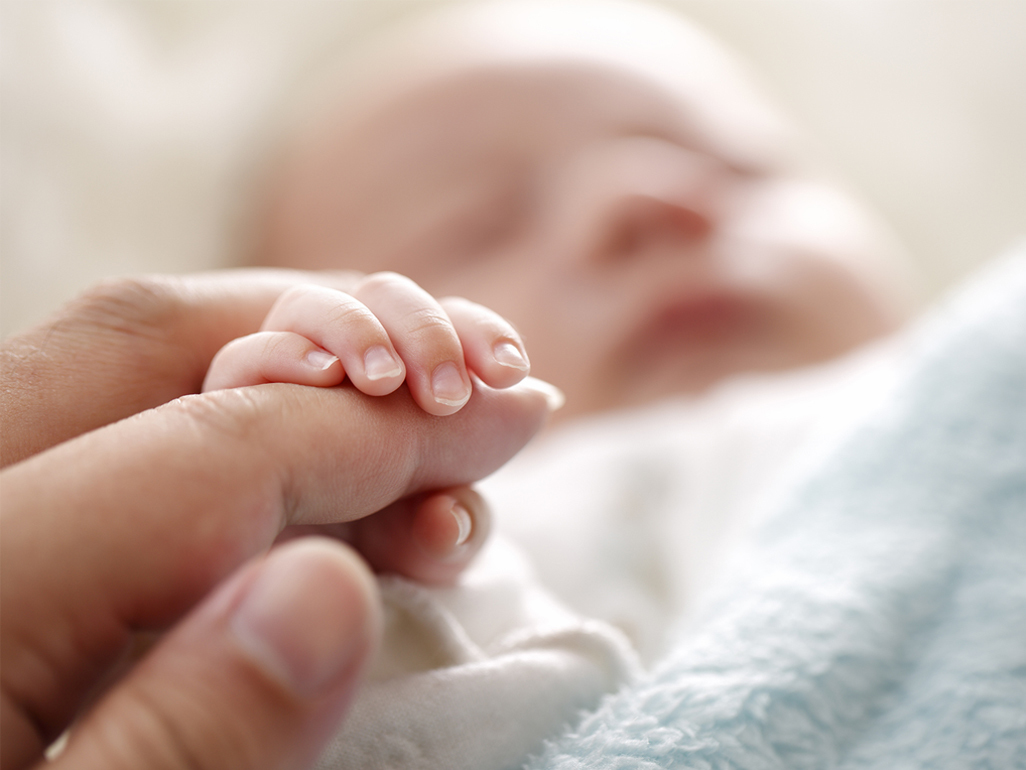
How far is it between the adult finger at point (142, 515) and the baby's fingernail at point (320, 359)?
2cm

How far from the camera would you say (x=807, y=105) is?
1.66 meters

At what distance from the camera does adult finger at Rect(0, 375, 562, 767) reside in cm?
25

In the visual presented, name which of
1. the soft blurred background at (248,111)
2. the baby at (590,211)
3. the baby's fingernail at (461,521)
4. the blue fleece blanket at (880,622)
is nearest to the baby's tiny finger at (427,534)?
the baby's fingernail at (461,521)

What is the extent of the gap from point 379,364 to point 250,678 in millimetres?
129

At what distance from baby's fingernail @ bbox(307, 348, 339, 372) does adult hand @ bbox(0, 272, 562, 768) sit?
1 cm

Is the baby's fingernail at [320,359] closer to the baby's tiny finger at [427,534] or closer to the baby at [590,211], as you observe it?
the baby's tiny finger at [427,534]

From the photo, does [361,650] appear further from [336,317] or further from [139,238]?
[139,238]

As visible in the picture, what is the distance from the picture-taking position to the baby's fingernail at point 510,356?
35 centimetres

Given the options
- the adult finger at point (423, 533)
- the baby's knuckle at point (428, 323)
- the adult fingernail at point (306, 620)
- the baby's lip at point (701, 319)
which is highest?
the baby's knuckle at point (428, 323)

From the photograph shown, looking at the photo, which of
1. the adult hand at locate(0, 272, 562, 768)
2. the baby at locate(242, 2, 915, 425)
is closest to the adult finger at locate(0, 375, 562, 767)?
the adult hand at locate(0, 272, 562, 768)

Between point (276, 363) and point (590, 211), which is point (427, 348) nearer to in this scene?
point (276, 363)

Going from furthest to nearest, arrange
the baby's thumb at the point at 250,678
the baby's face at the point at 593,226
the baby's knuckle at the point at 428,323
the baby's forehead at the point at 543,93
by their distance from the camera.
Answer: the baby's forehead at the point at 543,93 < the baby's face at the point at 593,226 < the baby's knuckle at the point at 428,323 < the baby's thumb at the point at 250,678

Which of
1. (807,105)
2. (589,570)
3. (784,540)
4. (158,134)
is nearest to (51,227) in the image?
(158,134)

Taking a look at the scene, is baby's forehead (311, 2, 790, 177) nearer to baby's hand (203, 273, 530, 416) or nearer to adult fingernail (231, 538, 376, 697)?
baby's hand (203, 273, 530, 416)
